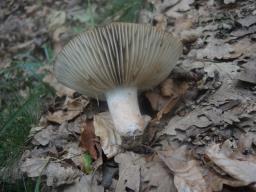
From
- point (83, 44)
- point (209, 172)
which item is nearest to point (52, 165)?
point (83, 44)

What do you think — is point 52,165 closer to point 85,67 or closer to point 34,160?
point 34,160

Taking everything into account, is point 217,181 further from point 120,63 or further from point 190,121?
point 120,63

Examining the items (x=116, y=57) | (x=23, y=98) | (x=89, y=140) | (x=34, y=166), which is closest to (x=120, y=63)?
(x=116, y=57)

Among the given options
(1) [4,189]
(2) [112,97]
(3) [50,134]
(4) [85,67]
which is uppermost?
(4) [85,67]

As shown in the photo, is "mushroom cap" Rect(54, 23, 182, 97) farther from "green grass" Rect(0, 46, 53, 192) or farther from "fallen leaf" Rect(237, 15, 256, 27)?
"fallen leaf" Rect(237, 15, 256, 27)

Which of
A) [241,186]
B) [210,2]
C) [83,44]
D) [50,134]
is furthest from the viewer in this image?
[210,2]

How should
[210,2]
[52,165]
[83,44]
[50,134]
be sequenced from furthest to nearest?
1. [210,2]
2. [50,134]
3. [52,165]
4. [83,44]

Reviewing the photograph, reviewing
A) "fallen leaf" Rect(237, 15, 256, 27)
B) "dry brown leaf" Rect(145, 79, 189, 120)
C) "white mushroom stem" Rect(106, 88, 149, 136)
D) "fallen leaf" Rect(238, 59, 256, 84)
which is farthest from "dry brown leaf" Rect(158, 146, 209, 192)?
"fallen leaf" Rect(237, 15, 256, 27)
